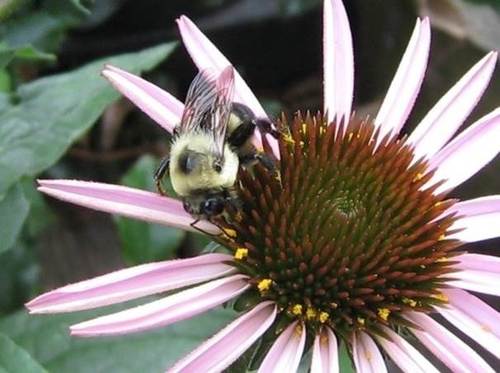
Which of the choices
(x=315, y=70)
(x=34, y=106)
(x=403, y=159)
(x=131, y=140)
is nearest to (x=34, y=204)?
(x=34, y=106)

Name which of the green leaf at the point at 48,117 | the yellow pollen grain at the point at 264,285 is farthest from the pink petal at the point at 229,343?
the green leaf at the point at 48,117

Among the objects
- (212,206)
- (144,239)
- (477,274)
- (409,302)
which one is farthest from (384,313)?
(144,239)

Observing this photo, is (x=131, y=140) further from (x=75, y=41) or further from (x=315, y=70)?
(x=315, y=70)

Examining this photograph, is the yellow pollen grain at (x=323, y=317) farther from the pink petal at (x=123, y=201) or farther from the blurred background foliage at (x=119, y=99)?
the blurred background foliage at (x=119, y=99)

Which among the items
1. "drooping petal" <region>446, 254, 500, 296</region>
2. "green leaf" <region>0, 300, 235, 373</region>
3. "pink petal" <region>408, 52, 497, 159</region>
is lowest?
"green leaf" <region>0, 300, 235, 373</region>

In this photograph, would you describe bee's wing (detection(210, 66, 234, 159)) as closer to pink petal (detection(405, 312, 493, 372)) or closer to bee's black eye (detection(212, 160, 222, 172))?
bee's black eye (detection(212, 160, 222, 172))

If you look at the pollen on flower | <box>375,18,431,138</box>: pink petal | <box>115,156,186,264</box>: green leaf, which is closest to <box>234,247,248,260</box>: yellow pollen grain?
the pollen on flower
